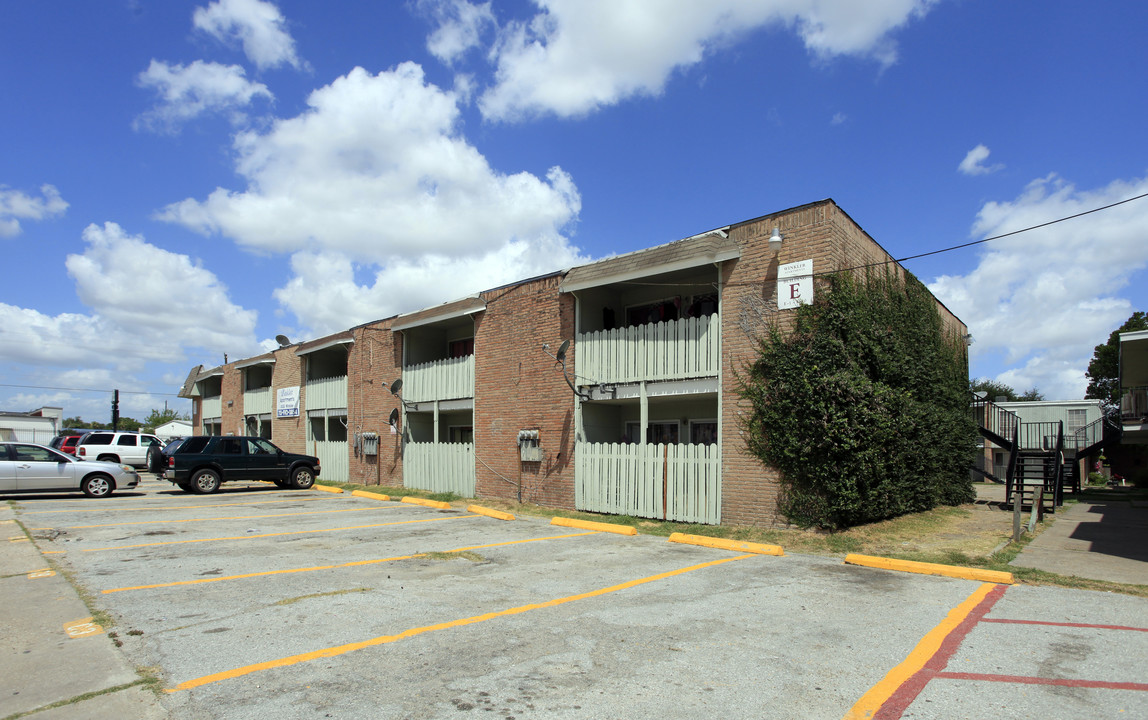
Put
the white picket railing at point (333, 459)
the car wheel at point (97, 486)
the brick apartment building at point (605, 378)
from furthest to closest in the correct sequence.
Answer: the white picket railing at point (333, 459)
the car wheel at point (97, 486)
the brick apartment building at point (605, 378)

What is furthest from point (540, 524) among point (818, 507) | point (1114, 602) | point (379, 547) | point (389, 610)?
point (1114, 602)

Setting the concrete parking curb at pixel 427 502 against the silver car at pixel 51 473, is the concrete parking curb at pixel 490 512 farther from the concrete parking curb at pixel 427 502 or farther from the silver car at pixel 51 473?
the silver car at pixel 51 473

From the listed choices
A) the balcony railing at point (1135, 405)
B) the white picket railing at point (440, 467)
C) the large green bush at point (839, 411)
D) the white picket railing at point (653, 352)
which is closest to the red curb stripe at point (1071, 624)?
the large green bush at point (839, 411)

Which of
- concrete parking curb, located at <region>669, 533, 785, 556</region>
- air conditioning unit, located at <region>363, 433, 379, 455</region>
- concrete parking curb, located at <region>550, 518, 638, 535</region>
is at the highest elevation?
air conditioning unit, located at <region>363, 433, 379, 455</region>

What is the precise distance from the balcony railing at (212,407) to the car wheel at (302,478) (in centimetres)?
1835

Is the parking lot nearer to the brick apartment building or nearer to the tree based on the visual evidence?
the brick apartment building

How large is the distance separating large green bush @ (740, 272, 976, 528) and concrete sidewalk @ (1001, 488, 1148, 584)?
2.43m

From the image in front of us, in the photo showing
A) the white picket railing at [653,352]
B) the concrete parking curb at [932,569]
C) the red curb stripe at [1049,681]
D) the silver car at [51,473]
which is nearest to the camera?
the red curb stripe at [1049,681]

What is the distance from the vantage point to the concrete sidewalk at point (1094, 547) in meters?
8.78

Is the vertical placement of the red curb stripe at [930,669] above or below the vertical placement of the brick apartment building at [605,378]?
below

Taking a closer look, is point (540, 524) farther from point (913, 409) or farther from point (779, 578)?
point (913, 409)

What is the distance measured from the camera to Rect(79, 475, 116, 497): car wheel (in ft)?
57.9

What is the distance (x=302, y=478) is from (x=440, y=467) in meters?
5.23

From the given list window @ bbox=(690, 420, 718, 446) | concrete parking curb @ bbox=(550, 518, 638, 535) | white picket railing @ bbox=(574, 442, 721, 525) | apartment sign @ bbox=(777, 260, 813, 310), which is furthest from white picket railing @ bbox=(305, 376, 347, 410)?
apartment sign @ bbox=(777, 260, 813, 310)
